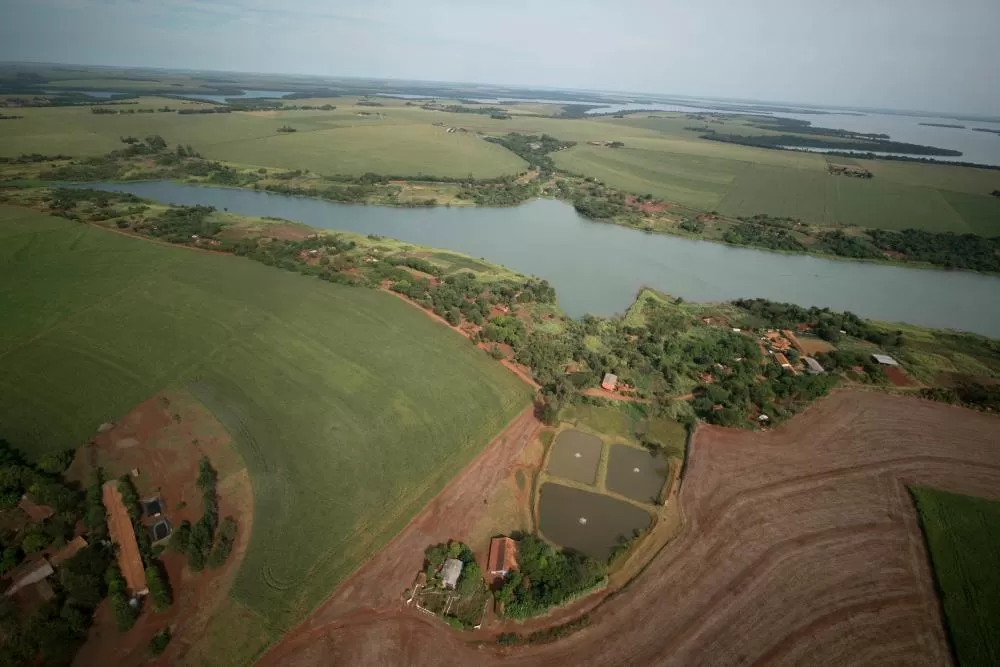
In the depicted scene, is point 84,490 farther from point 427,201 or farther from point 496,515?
point 427,201

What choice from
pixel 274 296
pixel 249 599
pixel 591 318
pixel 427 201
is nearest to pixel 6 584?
pixel 249 599

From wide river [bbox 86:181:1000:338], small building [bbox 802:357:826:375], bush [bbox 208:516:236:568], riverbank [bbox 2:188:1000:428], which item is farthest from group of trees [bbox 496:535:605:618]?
wide river [bbox 86:181:1000:338]

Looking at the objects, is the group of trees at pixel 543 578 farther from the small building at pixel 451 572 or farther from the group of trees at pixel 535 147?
the group of trees at pixel 535 147

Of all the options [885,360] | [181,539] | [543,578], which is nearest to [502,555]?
[543,578]

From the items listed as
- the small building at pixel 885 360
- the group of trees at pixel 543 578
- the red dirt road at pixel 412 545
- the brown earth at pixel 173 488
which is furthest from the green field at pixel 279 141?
the group of trees at pixel 543 578

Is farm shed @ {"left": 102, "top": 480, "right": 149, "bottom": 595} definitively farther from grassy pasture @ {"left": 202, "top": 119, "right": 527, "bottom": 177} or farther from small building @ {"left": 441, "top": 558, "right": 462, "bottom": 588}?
grassy pasture @ {"left": 202, "top": 119, "right": 527, "bottom": 177}

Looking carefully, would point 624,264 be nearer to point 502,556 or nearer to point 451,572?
point 502,556
